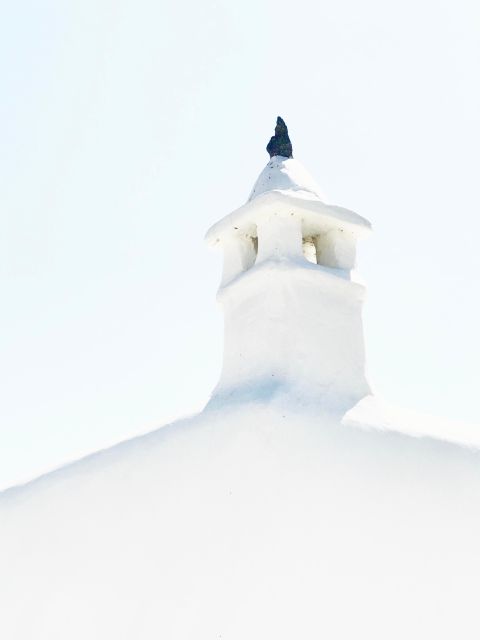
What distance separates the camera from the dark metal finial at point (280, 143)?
274 inches

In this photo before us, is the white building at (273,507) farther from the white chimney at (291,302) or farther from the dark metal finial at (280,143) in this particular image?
the dark metal finial at (280,143)

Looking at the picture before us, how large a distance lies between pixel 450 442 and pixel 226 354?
1914 mm

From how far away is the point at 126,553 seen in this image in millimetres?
4805

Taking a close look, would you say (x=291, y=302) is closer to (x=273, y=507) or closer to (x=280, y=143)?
(x=273, y=507)

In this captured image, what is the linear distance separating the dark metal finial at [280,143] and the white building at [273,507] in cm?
113

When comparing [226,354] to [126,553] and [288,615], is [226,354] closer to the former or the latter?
[126,553]

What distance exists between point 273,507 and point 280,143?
398 centimetres

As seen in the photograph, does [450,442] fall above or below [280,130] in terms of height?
below

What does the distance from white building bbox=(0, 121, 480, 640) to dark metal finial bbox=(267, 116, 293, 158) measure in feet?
3.69

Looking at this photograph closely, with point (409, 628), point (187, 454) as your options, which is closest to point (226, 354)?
point (187, 454)

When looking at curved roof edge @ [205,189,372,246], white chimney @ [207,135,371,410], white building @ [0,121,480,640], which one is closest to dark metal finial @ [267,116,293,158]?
white chimney @ [207,135,371,410]

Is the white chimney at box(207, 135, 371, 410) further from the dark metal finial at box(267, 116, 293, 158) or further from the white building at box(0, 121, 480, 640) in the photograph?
the dark metal finial at box(267, 116, 293, 158)

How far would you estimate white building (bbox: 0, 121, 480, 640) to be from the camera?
4.00 meters

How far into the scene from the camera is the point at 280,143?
6.97 m
